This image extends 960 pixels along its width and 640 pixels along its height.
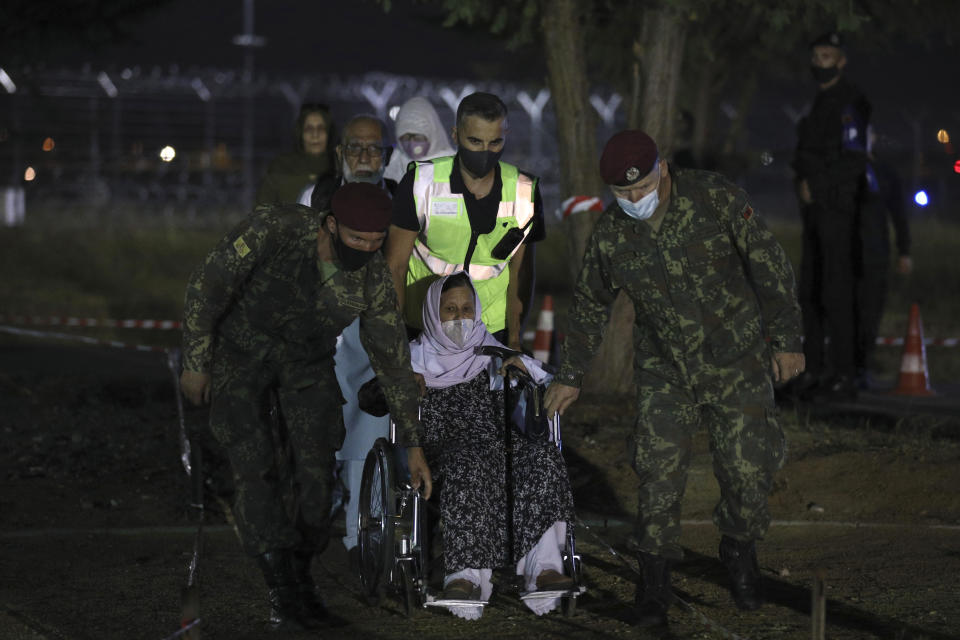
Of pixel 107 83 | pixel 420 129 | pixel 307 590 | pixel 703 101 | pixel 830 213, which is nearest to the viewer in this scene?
pixel 307 590

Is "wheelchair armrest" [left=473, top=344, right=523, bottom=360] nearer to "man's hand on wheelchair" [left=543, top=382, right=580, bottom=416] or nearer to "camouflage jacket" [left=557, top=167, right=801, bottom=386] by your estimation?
"man's hand on wheelchair" [left=543, top=382, right=580, bottom=416]

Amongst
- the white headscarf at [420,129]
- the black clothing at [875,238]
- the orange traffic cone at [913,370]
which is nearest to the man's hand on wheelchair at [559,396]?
the white headscarf at [420,129]

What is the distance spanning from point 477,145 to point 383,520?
159 centimetres

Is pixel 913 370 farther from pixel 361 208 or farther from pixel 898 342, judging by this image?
pixel 361 208

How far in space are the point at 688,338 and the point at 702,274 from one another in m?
0.24

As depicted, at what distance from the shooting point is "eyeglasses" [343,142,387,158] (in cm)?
725

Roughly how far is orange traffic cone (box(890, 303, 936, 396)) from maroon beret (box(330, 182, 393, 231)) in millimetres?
6863

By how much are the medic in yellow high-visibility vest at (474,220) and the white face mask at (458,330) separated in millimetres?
357

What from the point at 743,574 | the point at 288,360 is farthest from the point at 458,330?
the point at 743,574

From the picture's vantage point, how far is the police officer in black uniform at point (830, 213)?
1020 centimetres

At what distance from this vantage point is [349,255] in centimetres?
548

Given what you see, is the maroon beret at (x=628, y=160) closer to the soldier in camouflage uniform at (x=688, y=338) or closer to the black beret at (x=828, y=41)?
the soldier in camouflage uniform at (x=688, y=338)

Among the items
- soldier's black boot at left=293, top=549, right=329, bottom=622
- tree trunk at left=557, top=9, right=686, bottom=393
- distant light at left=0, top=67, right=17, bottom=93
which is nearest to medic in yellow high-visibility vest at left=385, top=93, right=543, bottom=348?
soldier's black boot at left=293, top=549, right=329, bottom=622

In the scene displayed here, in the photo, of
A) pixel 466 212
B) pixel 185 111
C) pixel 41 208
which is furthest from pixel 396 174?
pixel 185 111
